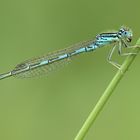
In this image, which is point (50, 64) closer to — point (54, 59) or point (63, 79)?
point (54, 59)

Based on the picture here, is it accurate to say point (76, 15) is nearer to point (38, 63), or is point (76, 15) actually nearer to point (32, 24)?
point (32, 24)

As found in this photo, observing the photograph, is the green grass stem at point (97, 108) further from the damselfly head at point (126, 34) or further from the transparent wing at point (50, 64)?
the transparent wing at point (50, 64)

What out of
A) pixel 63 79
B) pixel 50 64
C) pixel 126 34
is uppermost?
pixel 126 34

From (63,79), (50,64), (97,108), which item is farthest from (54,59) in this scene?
(97,108)

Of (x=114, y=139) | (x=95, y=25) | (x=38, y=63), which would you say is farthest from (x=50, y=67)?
(x=95, y=25)

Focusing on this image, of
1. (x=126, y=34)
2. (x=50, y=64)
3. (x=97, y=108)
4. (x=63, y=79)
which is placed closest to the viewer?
(x=97, y=108)

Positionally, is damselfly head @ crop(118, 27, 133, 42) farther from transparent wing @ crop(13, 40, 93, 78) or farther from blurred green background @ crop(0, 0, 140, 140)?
blurred green background @ crop(0, 0, 140, 140)

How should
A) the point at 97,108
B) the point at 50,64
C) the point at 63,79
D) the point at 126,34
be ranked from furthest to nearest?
the point at 63,79
the point at 50,64
the point at 126,34
the point at 97,108

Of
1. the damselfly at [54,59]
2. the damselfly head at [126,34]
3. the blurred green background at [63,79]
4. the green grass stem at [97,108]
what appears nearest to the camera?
the green grass stem at [97,108]

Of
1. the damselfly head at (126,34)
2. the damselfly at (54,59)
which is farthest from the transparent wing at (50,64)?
the damselfly head at (126,34)
